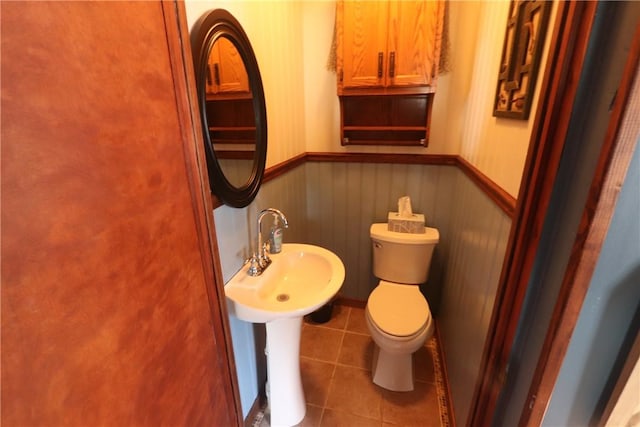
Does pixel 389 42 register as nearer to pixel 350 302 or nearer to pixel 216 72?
pixel 216 72

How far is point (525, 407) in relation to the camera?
2.36 ft

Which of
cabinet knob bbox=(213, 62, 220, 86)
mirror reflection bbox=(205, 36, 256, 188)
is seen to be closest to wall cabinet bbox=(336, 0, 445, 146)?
mirror reflection bbox=(205, 36, 256, 188)

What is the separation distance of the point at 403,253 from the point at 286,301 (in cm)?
95

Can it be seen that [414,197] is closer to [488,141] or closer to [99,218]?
[488,141]

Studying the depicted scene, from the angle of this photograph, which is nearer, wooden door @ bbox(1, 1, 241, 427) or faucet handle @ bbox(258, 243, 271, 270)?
wooden door @ bbox(1, 1, 241, 427)

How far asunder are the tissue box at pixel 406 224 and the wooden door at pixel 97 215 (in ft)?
4.44

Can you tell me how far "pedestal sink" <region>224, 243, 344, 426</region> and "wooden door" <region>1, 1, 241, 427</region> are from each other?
312 mm

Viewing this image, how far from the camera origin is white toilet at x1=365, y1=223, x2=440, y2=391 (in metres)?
1.50

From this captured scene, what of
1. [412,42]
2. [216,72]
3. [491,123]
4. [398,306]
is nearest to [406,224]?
[398,306]

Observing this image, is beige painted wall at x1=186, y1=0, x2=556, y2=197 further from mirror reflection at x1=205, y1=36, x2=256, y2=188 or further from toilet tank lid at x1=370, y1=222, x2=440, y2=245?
toilet tank lid at x1=370, y1=222, x2=440, y2=245

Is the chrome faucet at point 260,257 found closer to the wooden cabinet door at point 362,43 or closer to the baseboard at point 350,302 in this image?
the wooden cabinet door at point 362,43

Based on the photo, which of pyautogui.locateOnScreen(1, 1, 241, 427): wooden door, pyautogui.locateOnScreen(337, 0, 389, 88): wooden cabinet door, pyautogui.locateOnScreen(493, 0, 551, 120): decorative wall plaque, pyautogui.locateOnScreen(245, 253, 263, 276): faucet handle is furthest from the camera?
pyautogui.locateOnScreen(337, 0, 389, 88): wooden cabinet door

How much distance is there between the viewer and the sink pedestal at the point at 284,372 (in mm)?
1299

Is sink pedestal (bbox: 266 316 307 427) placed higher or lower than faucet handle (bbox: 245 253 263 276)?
lower
